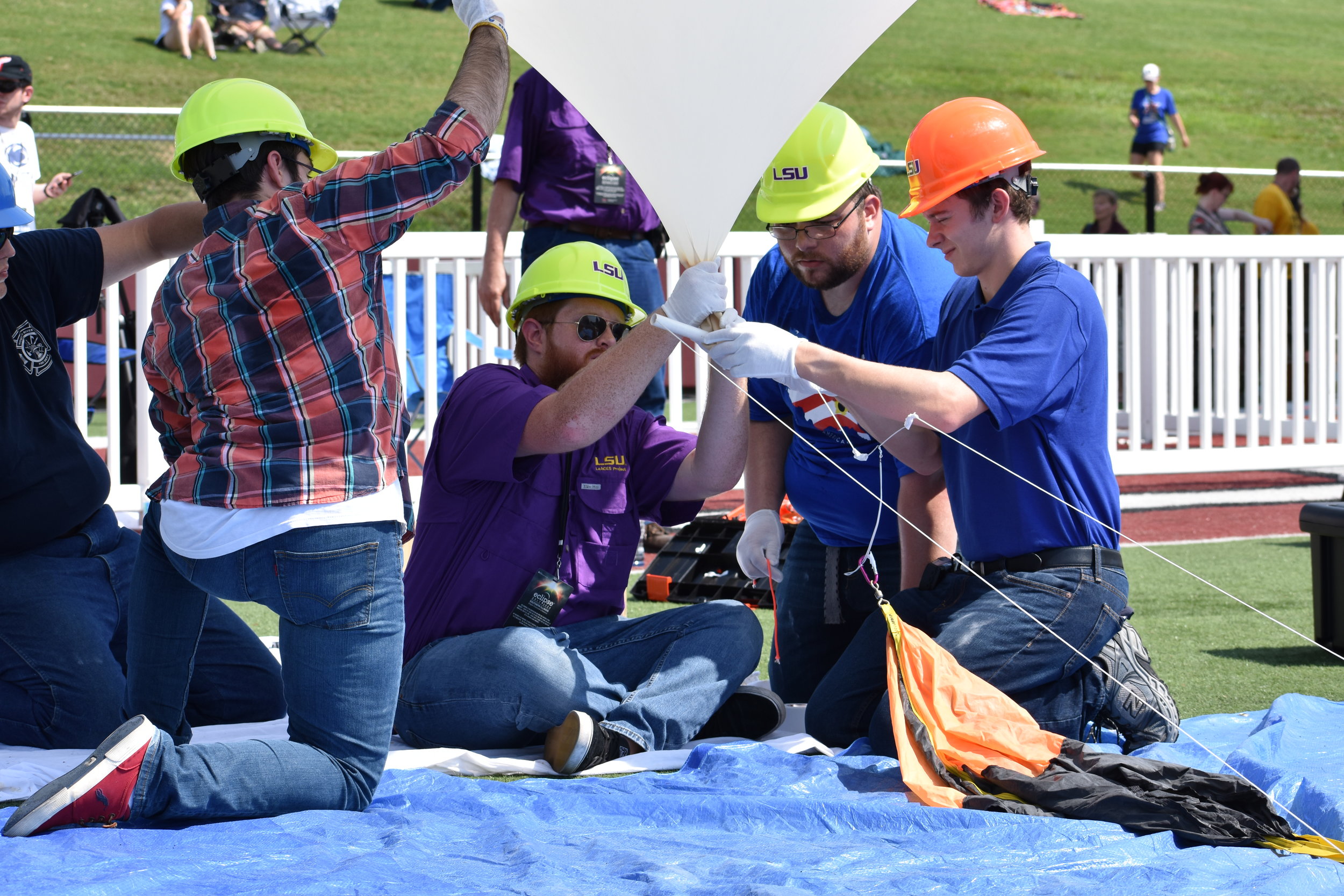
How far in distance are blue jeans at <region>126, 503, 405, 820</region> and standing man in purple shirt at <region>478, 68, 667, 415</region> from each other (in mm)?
3096

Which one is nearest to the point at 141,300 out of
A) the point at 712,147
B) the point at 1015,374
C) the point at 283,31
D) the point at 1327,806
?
the point at 712,147

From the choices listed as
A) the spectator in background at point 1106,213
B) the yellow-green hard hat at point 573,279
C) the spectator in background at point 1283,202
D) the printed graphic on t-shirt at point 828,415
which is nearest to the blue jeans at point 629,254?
the printed graphic on t-shirt at point 828,415

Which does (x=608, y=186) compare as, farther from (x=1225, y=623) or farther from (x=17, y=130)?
(x=17, y=130)

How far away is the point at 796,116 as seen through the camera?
10.2 feet

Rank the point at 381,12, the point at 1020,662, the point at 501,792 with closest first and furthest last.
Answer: the point at 501,792 < the point at 1020,662 < the point at 381,12

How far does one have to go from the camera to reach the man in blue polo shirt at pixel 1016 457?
3145 millimetres

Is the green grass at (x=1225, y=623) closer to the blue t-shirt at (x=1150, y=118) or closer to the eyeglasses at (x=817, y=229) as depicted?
the eyeglasses at (x=817, y=229)

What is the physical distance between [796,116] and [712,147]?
233 millimetres

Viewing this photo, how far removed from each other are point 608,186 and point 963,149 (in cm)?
259

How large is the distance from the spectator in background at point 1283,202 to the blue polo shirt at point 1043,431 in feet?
36.6

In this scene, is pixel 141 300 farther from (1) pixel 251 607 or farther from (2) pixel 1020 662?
(2) pixel 1020 662

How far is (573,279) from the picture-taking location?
3592mm

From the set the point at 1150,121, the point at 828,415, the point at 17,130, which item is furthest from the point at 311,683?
the point at 1150,121

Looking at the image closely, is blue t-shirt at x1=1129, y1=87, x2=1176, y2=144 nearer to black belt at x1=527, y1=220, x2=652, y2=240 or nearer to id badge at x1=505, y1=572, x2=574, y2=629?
black belt at x1=527, y1=220, x2=652, y2=240
